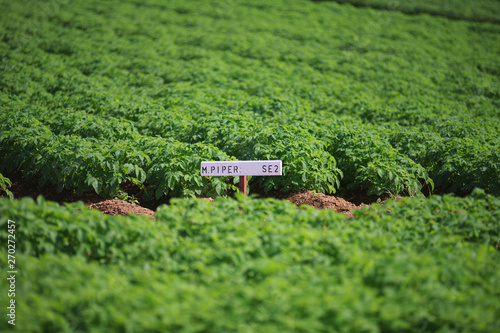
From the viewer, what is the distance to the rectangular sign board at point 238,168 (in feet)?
15.8

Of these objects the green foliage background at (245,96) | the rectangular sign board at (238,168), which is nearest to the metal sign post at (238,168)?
the rectangular sign board at (238,168)

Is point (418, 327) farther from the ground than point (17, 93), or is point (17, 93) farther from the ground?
point (17, 93)

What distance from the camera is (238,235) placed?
12.2 feet

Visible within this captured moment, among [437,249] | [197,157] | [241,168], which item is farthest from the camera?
[197,157]

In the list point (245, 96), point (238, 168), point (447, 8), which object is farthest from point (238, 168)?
point (447, 8)

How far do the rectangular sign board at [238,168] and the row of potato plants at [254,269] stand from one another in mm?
601

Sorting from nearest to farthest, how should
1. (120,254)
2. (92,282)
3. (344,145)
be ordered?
(92,282)
(120,254)
(344,145)

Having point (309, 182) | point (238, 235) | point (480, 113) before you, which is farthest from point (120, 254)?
point (480, 113)

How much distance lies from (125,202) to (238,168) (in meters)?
1.97

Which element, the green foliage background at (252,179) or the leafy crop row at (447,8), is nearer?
the green foliage background at (252,179)

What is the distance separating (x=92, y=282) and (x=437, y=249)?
3125 millimetres

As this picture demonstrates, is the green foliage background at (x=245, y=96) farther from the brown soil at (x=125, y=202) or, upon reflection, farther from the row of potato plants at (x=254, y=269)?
the row of potato plants at (x=254, y=269)

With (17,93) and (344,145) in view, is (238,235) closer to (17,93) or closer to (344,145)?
(344,145)

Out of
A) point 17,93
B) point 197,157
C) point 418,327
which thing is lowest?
point 418,327
